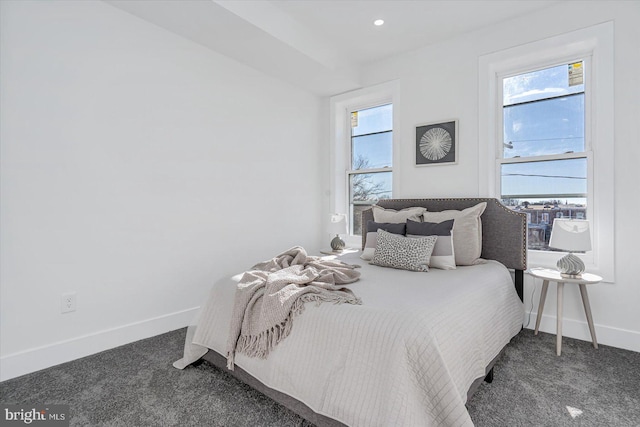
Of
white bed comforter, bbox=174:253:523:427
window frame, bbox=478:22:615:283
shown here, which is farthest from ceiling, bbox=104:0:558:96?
white bed comforter, bbox=174:253:523:427

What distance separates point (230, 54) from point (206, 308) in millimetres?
2428

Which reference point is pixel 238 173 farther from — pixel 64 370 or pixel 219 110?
pixel 64 370

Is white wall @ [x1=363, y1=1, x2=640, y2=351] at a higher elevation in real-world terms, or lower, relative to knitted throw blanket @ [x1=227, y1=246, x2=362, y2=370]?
higher

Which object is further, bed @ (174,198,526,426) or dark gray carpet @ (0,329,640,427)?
dark gray carpet @ (0,329,640,427)

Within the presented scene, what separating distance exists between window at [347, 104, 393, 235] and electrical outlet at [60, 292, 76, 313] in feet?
9.65

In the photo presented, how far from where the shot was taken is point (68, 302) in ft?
7.56

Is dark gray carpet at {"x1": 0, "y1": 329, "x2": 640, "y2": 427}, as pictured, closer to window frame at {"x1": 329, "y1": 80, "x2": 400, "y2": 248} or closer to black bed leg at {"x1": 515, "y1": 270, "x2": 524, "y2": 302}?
black bed leg at {"x1": 515, "y1": 270, "x2": 524, "y2": 302}

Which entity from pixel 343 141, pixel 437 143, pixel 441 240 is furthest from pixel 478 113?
pixel 343 141

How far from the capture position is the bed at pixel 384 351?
4.16 feet

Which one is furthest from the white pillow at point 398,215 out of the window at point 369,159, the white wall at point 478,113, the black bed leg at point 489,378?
the black bed leg at point 489,378

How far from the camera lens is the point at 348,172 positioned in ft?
14.3

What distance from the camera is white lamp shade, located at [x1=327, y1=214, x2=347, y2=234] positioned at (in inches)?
147

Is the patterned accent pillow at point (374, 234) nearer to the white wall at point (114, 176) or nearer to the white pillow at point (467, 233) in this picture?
the white pillow at point (467, 233)

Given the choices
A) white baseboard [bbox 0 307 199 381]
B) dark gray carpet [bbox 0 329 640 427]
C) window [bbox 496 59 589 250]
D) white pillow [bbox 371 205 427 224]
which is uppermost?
window [bbox 496 59 589 250]
